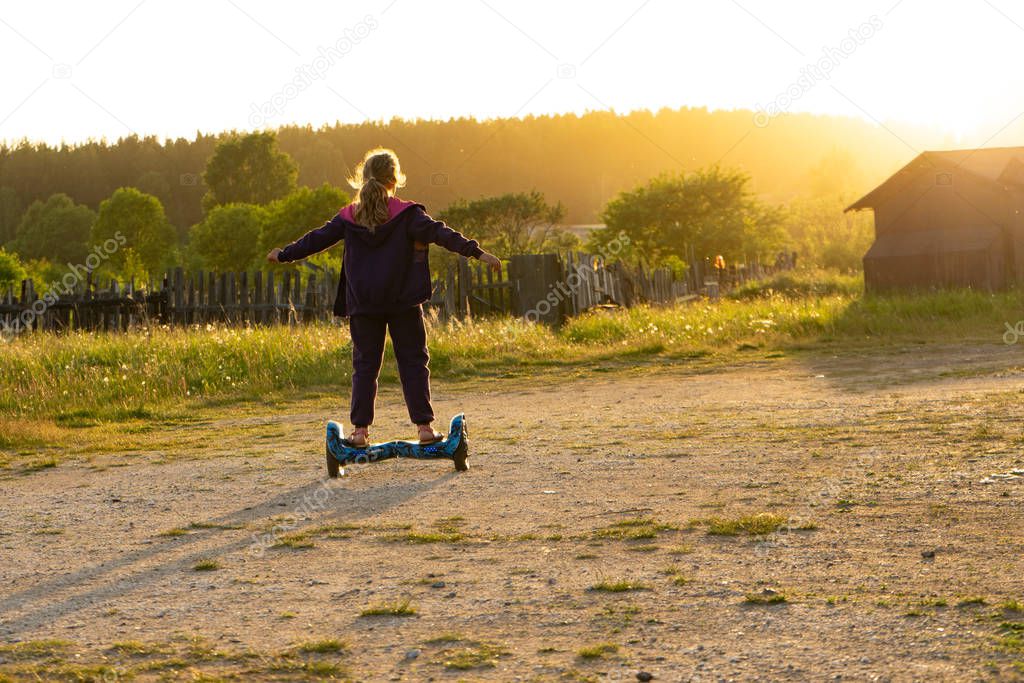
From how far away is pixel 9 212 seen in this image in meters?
112

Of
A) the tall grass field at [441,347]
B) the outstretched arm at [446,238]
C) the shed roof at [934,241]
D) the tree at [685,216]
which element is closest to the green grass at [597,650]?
the outstretched arm at [446,238]

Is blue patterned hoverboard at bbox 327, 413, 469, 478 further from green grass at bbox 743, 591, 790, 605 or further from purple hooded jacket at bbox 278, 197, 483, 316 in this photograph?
green grass at bbox 743, 591, 790, 605

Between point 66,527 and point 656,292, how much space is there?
1078 inches

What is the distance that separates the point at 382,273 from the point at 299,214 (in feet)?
207

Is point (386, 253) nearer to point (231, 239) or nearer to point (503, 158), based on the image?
point (231, 239)

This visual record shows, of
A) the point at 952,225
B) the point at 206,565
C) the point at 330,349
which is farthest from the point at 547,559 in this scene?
the point at 952,225

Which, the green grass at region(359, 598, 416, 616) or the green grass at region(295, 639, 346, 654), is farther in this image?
the green grass at region(359, 598, 416, 616)

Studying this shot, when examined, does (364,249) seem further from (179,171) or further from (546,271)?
(179,171)

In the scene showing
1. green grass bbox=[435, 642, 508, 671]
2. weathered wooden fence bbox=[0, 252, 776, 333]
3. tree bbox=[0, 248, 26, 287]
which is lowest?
green grass bbox=[435, 642, 508, 671]

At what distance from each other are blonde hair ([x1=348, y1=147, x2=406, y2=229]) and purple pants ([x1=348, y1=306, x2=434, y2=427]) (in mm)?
605

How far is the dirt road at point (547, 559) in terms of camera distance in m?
3.54

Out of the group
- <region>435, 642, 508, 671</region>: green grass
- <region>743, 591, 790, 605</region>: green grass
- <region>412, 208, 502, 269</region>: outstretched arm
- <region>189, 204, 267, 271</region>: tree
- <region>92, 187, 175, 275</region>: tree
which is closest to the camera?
<region>435, 642, 508, 671</region>: green grass

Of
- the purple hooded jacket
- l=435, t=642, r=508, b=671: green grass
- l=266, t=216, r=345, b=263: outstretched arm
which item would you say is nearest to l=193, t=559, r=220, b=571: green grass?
l=435, t=642, r=508, b=671: green grass

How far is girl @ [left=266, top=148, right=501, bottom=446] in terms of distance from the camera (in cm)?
695
